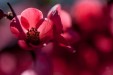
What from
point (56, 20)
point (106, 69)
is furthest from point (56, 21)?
point (106, 69)

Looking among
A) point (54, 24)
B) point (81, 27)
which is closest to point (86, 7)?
point (81, 27)

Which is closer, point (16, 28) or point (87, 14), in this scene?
point (16, 28)

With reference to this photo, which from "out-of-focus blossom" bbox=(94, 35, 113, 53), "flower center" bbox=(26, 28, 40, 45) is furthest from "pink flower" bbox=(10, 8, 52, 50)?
"out-of-focus blossom" bbox=(94, 35, 113, 53)

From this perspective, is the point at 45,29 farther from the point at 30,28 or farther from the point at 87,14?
the point at 87,14

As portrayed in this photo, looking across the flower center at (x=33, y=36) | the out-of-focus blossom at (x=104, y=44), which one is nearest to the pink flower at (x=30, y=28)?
the flower center at (x=33, y=36)

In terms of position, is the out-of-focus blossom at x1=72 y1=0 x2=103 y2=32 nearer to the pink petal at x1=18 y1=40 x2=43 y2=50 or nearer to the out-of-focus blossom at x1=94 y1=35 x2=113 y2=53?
the out-of-focus blossom at x1=94 y1=35 x2=113 y2=53

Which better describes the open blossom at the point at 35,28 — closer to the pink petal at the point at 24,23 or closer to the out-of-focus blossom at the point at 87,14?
the pink petal at the point at 24,23

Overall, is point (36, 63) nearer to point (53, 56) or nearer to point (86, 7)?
point (53, 56)
